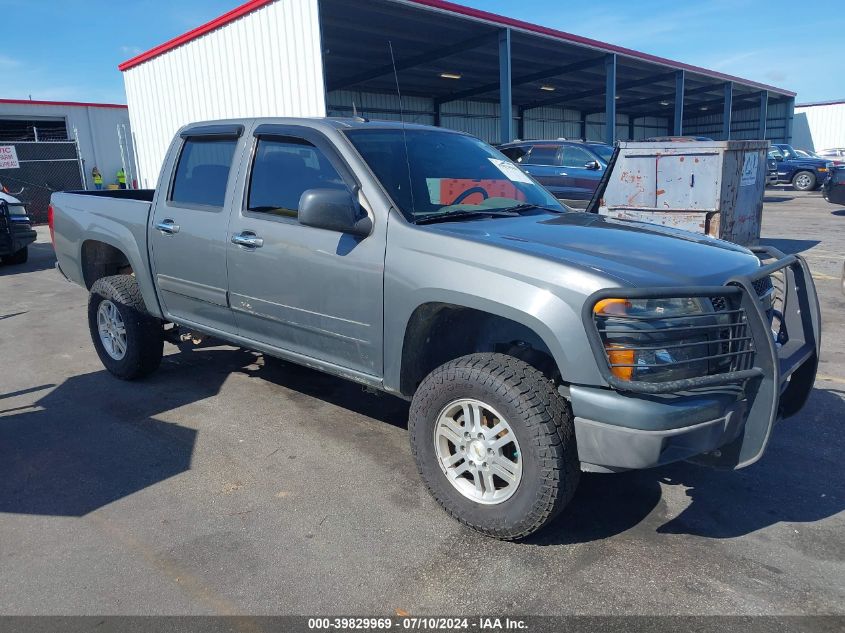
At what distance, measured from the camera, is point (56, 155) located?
2019 centimetres

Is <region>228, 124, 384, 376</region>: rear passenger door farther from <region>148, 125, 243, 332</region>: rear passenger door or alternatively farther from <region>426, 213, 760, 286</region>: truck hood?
<region>426, 213, 760, 286</region>: truck hood

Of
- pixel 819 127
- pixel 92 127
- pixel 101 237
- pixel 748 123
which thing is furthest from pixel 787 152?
pixel 101 237

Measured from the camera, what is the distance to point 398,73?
24.2 metres

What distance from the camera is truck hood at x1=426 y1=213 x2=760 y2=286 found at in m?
2.85

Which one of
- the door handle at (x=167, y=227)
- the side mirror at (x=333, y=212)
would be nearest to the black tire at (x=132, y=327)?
the door handle at (x=167, y=227)

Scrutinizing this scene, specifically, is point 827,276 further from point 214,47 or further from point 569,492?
point 214,47

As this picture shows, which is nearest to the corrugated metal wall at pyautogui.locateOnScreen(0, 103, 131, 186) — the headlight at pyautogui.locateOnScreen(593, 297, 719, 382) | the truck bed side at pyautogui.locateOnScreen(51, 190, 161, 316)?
the truck bed side at pyautogui.locateOnScreen(51, 190, 161, 316)

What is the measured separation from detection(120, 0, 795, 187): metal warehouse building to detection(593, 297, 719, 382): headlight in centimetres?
190

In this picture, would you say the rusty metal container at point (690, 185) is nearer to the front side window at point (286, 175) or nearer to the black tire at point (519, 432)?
the front side window at point (286, 175)

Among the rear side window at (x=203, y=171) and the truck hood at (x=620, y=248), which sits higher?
the rear side window at (x=203, y=171)

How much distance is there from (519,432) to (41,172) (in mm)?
21235

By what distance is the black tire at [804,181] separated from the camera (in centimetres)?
2584

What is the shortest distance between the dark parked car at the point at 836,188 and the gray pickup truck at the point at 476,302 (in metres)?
13.0

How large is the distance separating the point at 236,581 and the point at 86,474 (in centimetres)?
149
